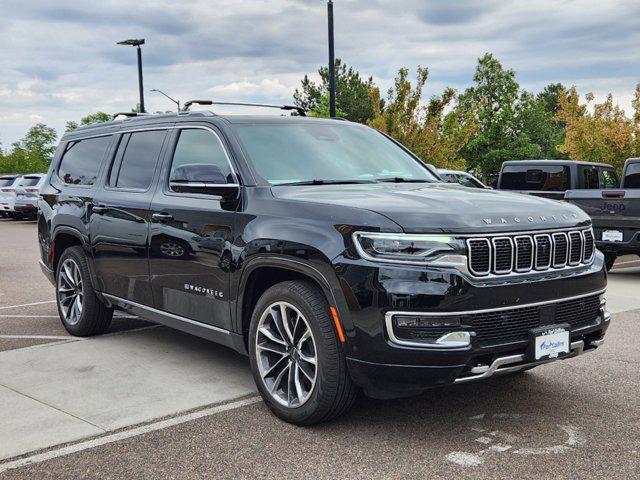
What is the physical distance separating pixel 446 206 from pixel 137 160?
9.84 ft

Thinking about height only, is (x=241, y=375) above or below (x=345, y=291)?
below

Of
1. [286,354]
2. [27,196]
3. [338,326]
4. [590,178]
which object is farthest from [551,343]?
[27,196]

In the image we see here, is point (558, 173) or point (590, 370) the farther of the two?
point (558, 173)

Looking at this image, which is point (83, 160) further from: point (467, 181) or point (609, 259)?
point (467, 181)

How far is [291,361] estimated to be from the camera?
14.8ft

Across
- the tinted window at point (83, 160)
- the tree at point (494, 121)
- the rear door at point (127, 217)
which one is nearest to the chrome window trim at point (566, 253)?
the rear door at point (127, 217)

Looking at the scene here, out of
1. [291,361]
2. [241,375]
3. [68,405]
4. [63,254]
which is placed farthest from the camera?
[63,254]

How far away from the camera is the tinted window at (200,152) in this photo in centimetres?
506

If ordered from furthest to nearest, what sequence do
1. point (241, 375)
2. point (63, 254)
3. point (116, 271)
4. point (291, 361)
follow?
point (63, 254) → point (116, 271) → point (241, 375) → point (291, 361)

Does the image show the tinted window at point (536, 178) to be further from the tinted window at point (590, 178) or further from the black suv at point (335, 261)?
the black suv at point (335, 261)

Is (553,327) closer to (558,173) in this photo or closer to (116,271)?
(116,271)

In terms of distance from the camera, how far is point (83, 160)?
23.2ft

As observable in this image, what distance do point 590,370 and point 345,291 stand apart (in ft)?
8.54

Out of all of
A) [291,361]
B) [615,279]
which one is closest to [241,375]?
[291,361]
